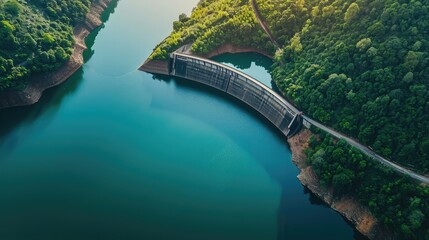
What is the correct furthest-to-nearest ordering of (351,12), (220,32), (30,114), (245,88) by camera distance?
(220,32) → (245,88) → (351,12) → (30,114)

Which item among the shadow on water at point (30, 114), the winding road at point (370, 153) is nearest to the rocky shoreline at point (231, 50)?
the winding road at point (370, 153)

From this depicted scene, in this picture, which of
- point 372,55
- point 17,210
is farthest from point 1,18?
point 372,55

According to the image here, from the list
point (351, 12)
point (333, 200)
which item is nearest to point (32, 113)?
point (333, 200)

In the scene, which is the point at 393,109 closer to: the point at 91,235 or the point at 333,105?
the point at 333,105

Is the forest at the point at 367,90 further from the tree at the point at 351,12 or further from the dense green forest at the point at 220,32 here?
the dense green forest at the point at 220,32

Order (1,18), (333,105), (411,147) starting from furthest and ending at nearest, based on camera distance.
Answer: (1,18), (333,105), (411,147)

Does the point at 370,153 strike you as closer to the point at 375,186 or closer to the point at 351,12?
the point at 375,186

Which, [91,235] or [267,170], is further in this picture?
[267,170]
